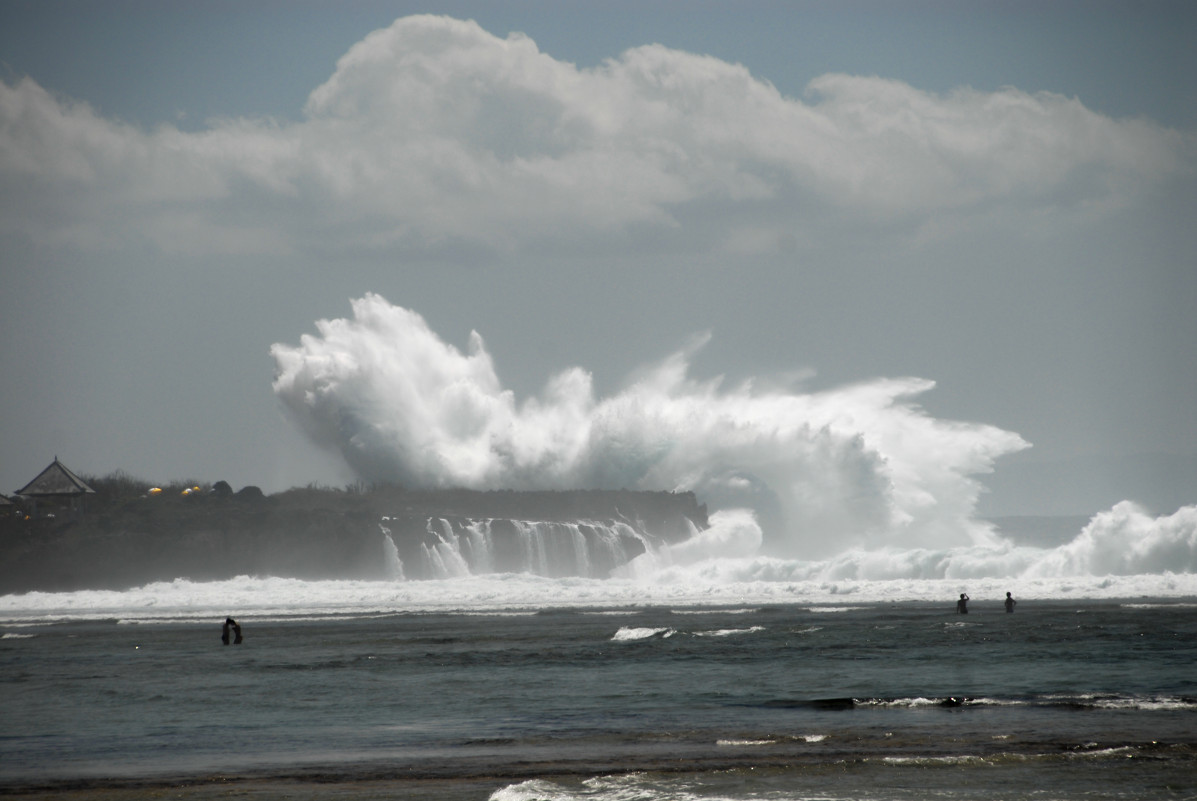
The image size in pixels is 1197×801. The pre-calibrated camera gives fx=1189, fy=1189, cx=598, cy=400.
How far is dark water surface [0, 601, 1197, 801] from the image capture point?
1553cm

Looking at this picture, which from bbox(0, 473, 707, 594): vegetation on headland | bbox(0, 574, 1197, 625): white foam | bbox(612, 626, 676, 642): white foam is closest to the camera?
bbox(612, 626, 676, 642): white foam

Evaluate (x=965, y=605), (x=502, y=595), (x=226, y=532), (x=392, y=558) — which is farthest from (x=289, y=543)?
(x=965, y=605)

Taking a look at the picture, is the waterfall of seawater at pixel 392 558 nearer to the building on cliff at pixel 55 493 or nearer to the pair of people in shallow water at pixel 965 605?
the building on cliff at pixel 55 493

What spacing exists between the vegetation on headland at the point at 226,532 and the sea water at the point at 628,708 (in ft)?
143

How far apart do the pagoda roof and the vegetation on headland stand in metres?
1.14

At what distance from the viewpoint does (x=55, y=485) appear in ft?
333

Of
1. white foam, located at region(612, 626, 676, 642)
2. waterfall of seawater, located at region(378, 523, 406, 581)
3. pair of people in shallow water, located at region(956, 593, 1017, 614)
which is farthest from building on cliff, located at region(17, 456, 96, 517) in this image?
pair of people in shallow water, located at region(956, 593, 1017, 614)

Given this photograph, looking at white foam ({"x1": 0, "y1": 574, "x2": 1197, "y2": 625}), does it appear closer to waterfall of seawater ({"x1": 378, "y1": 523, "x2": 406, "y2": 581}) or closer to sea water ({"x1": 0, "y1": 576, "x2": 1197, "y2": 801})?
waterfall of seawater ({"x1": 378, "y1": 523, "x2": 406, "y2": 581})

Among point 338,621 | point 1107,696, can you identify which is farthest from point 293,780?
point 338,621

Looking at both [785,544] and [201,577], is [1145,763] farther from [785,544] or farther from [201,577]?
[785,544]

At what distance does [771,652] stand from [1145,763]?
17.5 m

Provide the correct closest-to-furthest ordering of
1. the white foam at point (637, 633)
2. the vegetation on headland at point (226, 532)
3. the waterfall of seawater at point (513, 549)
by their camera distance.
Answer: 1. the white foam at point (637, 633)
2. the vegetation on headland at point (226, 532)
3. the waterfall of seawater at point (513, 549)

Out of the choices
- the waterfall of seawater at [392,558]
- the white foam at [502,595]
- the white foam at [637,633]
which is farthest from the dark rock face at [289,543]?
the white foam at [637,633]

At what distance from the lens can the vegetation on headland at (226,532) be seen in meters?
89.9
